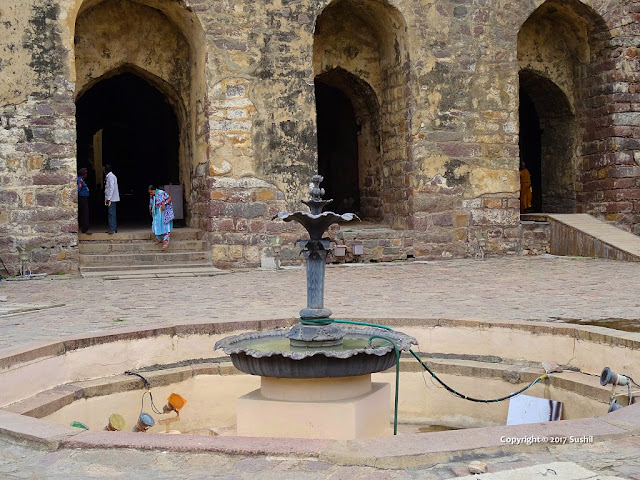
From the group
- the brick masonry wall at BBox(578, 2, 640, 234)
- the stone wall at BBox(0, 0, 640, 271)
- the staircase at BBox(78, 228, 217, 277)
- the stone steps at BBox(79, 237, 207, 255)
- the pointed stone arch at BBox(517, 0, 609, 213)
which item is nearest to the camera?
the stone wall at BBox(0, 0, 640, 271)

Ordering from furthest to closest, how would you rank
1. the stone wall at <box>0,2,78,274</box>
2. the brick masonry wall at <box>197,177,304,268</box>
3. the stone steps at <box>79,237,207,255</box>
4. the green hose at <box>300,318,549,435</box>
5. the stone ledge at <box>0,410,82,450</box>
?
1. the brick masonry wall at <box>197,177,304,268</box>
2. the stone steps at <box>79,237,207,255</box>
3. the stone wall at <box>0,2,78,274</box>
4. the green hose at <box>300,318,549,435</box>
5. the stone ledge at <box>0,410,82,450</box>

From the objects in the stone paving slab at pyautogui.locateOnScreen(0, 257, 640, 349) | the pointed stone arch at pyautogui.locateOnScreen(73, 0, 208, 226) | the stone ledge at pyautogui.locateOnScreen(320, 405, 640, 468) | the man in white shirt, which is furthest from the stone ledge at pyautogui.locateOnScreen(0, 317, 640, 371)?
the man in white shirt

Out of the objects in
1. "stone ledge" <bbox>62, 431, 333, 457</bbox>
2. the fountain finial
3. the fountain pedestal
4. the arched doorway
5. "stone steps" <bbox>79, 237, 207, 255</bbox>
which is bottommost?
the fountain pedestal

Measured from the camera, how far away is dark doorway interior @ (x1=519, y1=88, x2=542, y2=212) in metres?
16.7

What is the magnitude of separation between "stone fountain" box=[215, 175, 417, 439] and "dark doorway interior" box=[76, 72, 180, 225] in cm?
1005

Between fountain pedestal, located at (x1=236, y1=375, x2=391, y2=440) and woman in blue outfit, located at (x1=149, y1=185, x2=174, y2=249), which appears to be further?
woman in blue outfit, located at (x1=149, y1=185, x2=174, y2=249)

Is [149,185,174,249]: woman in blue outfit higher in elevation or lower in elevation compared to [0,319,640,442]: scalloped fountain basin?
higher

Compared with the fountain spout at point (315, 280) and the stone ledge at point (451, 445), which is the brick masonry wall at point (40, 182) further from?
the stone ledge at point (451, 445)

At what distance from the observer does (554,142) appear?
1541 cm

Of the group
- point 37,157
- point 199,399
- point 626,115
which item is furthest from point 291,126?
point 199,399

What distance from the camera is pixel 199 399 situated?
20.6ft

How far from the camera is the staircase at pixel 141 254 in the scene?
37.7ft

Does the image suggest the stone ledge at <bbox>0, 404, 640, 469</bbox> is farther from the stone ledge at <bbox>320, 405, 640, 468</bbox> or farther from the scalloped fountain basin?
the scalloped fountain basin

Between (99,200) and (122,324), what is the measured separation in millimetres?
13997
